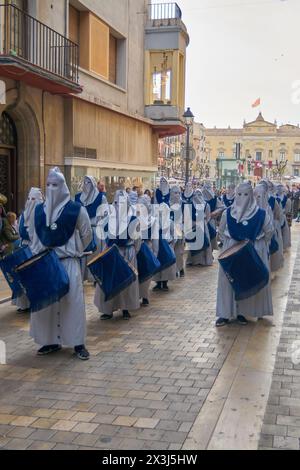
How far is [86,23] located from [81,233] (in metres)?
12.7

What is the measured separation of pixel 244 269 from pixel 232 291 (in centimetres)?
42

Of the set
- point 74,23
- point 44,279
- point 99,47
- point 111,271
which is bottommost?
point 111,271

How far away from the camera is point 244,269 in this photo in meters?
7.64

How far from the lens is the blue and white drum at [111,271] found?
7801 mm

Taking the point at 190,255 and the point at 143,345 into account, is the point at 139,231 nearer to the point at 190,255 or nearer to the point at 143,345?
the point at 143,345

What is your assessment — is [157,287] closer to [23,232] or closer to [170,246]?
[170,246]

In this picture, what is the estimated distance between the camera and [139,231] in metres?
8.46

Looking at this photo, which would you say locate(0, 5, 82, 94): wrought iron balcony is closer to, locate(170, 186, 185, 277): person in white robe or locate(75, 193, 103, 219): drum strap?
locate(75, 193, 103, 219): drum strap

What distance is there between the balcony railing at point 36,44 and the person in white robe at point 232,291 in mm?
6505

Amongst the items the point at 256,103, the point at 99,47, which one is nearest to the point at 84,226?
the point at 99,47

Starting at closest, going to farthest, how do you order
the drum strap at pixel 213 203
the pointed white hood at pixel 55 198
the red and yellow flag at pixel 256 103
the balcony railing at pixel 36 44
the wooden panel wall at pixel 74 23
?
the pointed white hood at pixel 55 198
the balcony railing at pixel 36 44
the drum strap at pixel 213 203
the wooden panel wall at pixel 74 23
the red and yellow flag at pixel 256 103

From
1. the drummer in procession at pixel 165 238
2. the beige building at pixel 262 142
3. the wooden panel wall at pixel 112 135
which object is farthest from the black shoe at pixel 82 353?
Answer: the beige building at pixel 262 142

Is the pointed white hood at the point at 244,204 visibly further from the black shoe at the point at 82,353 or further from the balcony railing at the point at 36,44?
the balcony railing at the point at 36,44

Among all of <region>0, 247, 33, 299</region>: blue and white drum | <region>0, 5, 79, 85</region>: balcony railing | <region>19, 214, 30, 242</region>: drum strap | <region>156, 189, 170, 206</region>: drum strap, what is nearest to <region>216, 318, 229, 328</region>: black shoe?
<region>0, 247, 33, 299</region>: blue and white drum
